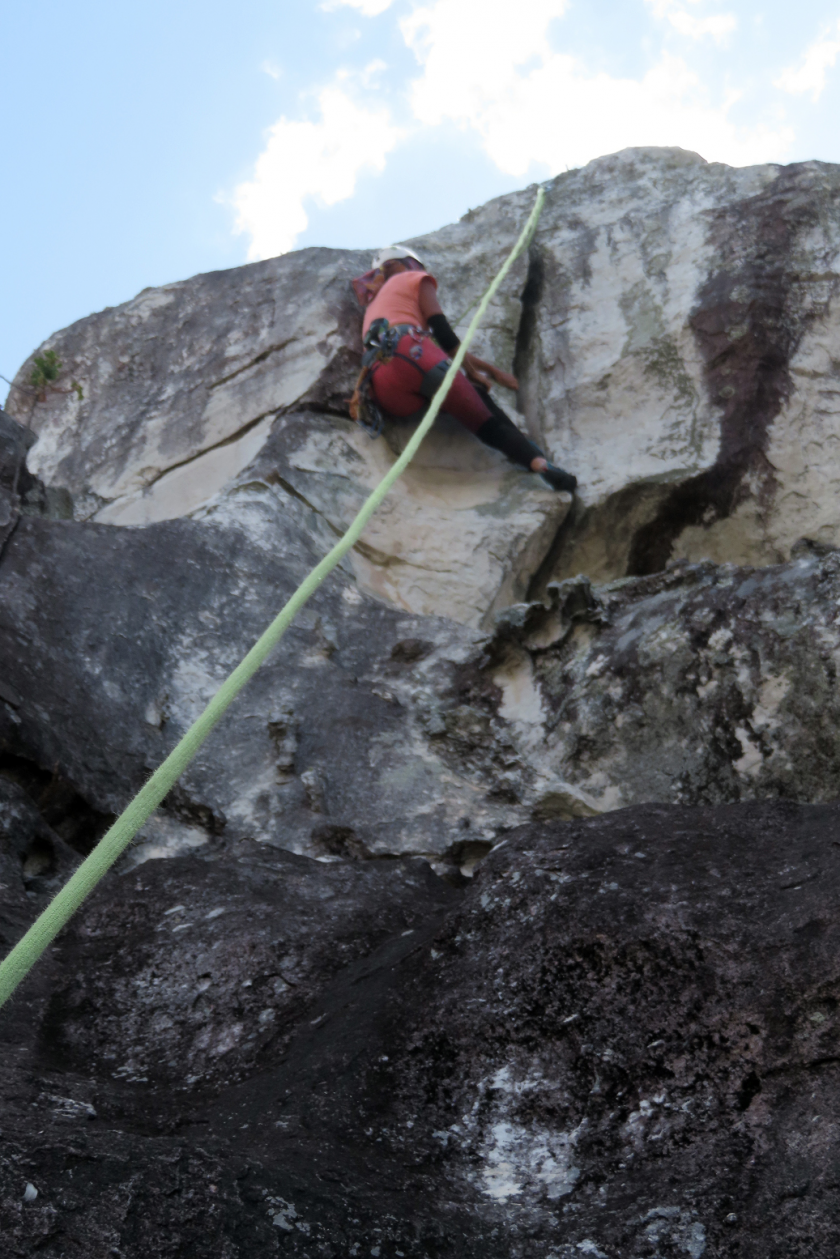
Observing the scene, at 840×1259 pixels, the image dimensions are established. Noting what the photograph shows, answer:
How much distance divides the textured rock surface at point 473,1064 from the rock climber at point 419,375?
3291 millimetres

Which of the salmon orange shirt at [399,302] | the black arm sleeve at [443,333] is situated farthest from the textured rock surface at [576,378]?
the black arm sleeve at [443,333]

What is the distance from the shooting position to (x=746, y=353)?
5168mm

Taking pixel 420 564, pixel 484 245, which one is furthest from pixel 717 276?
pixel 420 564

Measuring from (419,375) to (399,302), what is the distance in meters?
0.41

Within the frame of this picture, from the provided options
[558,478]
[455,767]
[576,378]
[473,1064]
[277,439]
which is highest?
[576,378]

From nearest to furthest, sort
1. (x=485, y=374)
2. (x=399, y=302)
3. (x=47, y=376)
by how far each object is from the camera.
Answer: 1. (x=399, y=302)
2. (x=485, y=374)
3. (x=47, y=376)

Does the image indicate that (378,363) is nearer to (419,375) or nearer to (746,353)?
(419,375)

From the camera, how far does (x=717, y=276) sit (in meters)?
5.43

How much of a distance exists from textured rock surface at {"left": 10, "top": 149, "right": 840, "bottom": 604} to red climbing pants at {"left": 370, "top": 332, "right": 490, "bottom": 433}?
208 millimetres

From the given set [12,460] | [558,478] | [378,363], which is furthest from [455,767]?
[378,363]

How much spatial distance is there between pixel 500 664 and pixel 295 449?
5.67ft

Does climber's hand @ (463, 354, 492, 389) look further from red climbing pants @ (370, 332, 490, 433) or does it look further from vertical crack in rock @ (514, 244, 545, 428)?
vertical crack in rock @ (514, 244, 545, 428)

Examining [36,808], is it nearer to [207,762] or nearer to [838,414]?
[207,762]

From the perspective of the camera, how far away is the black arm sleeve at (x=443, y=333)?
5320 mm
